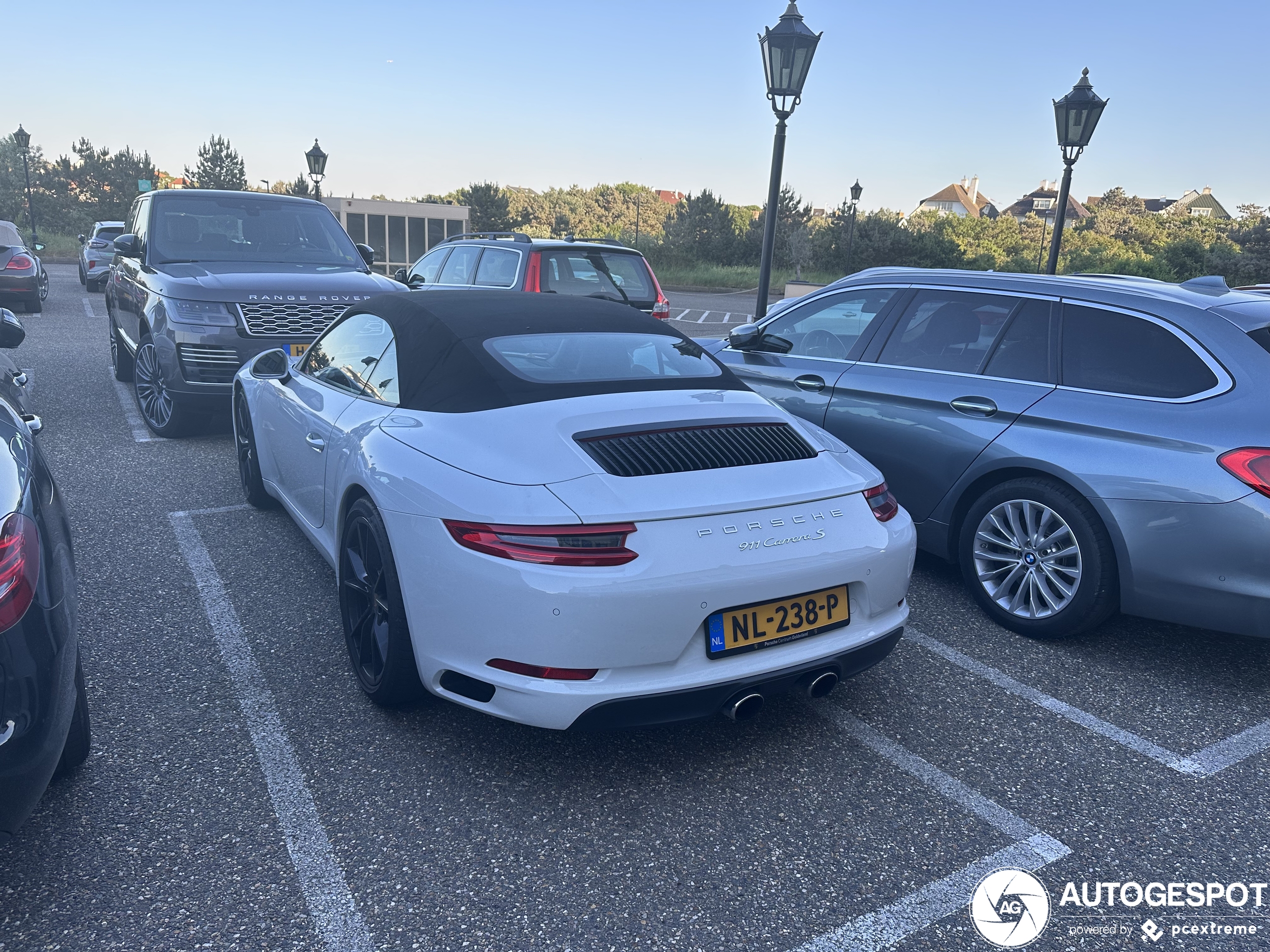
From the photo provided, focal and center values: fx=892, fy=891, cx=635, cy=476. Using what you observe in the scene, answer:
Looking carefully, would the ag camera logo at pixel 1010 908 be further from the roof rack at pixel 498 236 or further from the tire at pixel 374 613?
the roof rack at pixel 498 236

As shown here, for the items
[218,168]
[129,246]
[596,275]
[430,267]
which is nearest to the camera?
[129,246]

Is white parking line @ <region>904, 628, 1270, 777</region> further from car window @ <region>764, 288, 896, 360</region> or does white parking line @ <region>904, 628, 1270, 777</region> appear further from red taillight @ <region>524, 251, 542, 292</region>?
red taillight @ <region>524, 251, 542, 292</region>

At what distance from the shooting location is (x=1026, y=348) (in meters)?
4.30

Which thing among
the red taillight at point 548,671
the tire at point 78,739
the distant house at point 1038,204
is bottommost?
the tire at point 78,739

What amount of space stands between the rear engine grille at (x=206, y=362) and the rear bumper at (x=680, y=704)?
522 centimetres

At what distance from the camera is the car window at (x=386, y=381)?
3408mm

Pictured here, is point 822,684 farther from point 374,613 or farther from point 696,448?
point 374,613

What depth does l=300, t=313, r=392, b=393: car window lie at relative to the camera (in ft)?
12.3

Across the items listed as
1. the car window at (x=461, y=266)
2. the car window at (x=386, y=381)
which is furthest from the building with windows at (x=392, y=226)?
the car window at (x=386, y=381)

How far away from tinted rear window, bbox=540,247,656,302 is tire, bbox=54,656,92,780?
6.41 metres

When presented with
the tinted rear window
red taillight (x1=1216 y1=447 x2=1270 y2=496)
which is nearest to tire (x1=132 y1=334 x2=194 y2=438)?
the tinted rear window

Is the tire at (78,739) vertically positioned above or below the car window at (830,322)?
below

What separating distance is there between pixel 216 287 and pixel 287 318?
1.88 feet

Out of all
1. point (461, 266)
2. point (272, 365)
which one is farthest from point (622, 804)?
point (461, 266)
